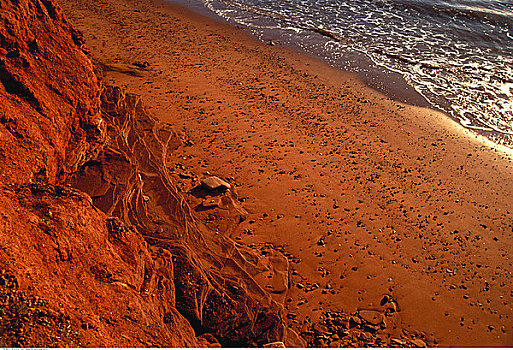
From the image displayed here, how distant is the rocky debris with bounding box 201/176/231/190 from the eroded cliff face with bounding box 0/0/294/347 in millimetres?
255

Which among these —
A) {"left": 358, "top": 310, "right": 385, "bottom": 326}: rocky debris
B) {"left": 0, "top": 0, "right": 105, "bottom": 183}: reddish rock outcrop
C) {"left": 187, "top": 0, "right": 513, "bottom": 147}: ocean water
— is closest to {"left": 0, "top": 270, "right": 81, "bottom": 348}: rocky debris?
{"left": 0, "top": 0, "right": 105, "bottom": 183}: reddish rock outcrop

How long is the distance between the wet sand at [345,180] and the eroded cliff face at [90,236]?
88 cm

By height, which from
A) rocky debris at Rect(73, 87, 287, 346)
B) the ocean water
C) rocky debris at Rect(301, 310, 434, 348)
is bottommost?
rocky debris at Rect(301, 310, 434, 348)

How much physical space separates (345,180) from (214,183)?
10.8 feet

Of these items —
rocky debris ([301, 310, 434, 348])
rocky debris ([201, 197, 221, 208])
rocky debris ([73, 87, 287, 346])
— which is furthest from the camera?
rocky debris ([201, 197, 221, 208])

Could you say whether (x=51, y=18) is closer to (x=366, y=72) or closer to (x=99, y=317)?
(x=99, y=317)

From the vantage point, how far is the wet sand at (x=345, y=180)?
598cm

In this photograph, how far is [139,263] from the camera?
4289 mm

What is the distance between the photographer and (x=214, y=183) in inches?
296

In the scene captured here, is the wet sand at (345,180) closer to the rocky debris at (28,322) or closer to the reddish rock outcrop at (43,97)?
the reddish rock outcrop at (43,97)

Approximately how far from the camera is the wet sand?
19.6ft

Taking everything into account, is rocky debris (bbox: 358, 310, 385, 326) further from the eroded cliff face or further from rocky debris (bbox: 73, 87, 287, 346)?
rocky debris (bbox: 73, 87, 287, 346)

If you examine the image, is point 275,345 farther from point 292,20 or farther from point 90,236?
point 292,20

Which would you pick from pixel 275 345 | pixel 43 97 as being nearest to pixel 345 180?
pixel 275 345
